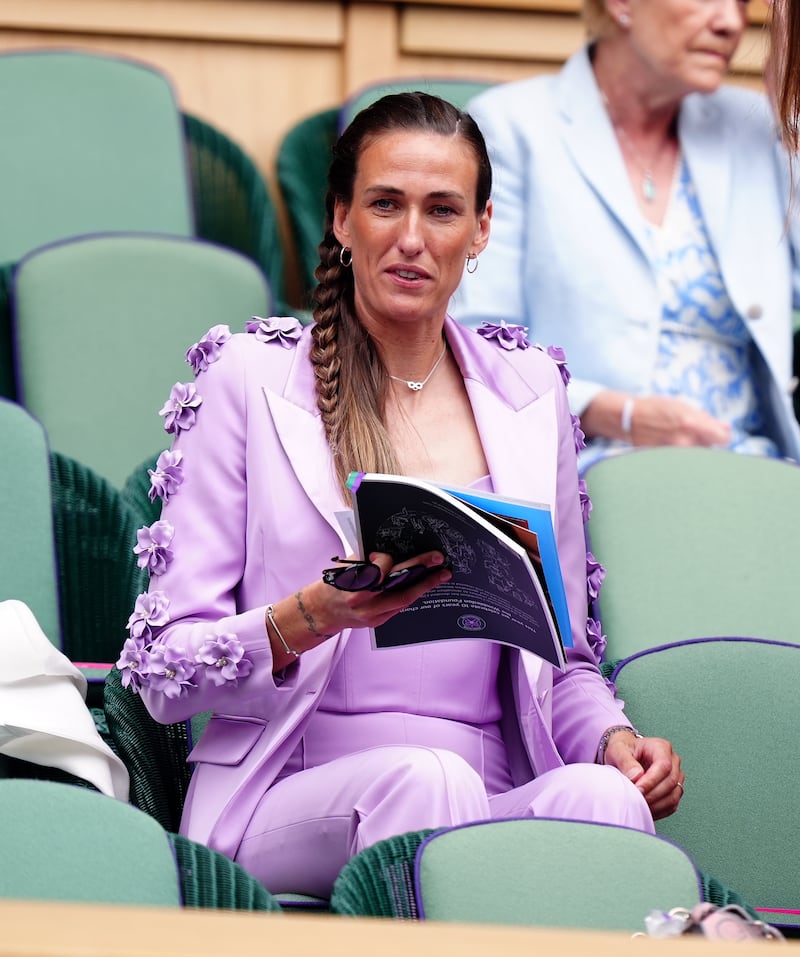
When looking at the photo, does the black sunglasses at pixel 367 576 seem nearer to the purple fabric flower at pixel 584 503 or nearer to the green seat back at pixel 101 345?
the purple fabric flower at pixel 584 503

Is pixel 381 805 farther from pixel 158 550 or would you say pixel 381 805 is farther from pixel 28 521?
pixel 28 521

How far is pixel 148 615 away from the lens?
5.85 ft

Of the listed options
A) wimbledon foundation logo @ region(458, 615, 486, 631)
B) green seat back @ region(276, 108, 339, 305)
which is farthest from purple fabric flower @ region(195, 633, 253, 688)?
green seat back @ region(276, 108, 339, 305)

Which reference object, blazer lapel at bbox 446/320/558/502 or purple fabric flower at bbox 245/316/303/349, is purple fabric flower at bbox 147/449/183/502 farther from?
blazer lapel at bbox 446/320/558/502

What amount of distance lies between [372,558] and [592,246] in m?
1.46

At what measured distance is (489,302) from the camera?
2.86 metres

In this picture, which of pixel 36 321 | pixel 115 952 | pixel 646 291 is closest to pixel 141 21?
pixel 36 321

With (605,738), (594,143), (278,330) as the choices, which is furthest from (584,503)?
(594,143)

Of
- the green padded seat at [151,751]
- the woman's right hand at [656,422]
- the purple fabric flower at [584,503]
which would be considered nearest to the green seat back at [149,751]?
the green padded seat at [151,751]

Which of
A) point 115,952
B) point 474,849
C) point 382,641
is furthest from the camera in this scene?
point 382,641

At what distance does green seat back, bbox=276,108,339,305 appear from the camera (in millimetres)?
3459

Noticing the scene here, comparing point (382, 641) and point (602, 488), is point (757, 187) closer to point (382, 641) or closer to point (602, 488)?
point (602, 488)

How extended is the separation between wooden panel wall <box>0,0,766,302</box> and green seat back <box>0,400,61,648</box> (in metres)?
1.60

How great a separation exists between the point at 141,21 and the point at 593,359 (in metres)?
1.36
